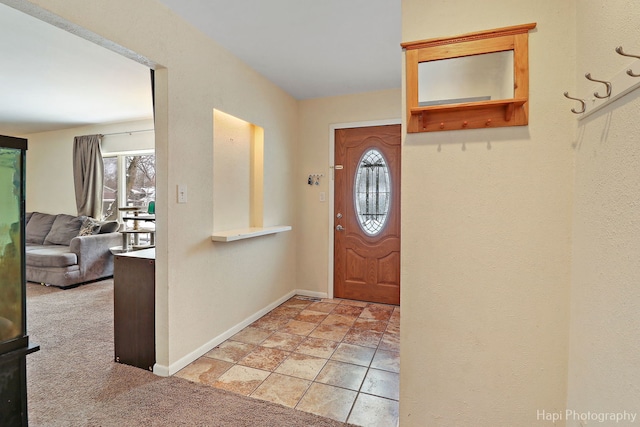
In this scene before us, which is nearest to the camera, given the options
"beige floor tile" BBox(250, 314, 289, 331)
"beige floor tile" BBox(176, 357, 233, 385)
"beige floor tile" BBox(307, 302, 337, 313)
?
"beige floor tile" BBox(176, 357, 233, 385)

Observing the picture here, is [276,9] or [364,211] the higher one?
[276,9]

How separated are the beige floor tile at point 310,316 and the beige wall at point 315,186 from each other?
54 cm

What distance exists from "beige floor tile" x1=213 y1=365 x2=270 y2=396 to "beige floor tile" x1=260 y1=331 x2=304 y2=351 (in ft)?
1.20

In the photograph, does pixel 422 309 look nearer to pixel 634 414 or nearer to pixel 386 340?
pixel 634 414

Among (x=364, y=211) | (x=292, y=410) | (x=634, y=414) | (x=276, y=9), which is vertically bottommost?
(x=292, y=410)

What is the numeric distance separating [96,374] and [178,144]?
1.66 m

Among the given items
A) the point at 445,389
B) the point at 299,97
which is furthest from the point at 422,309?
the point at 299,97

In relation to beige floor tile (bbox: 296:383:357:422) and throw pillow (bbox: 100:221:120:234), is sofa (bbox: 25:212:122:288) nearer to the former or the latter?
throw pillow (bbox: 100:221:120:234)

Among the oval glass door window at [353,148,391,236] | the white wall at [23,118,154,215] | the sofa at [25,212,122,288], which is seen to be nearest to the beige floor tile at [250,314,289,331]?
the oval glass door window at [353,148,391,236]

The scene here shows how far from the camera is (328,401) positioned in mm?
1827

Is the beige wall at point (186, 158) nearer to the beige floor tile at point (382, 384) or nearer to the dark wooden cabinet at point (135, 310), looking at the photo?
the dark wooden cabinet at point (135, 310)

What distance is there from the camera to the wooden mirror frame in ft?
4.14

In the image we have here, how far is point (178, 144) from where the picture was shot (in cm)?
211

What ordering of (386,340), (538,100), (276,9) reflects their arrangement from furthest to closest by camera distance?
(386,340) < (276,9) < (538,100)
